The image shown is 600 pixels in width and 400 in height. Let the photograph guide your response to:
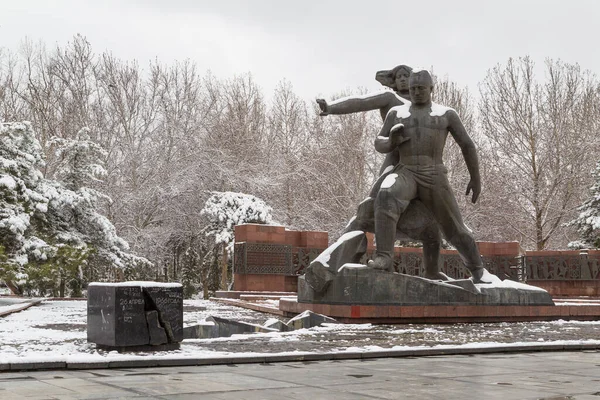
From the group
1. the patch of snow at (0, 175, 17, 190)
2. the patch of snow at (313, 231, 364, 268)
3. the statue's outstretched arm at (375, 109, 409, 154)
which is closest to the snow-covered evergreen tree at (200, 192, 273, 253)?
the patch of snow at (0, 175, 17, 190)

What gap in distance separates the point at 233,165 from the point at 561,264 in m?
13.8

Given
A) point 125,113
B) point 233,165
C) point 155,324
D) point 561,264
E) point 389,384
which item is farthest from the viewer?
point 125,113

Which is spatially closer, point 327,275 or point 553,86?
point 327,275

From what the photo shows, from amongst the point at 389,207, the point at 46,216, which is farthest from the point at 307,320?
the point at 46,216

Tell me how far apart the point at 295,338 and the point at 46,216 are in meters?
14.2

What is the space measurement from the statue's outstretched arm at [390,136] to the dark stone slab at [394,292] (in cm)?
194

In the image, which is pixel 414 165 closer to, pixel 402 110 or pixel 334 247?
pixel 402 110

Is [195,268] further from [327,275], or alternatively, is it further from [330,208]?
[327,275]

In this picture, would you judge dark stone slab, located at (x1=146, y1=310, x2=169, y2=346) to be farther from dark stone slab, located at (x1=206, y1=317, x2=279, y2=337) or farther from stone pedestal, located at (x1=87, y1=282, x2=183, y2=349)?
dark stone slab, located at (x1=206, y1=317, x2=279, y2=337)

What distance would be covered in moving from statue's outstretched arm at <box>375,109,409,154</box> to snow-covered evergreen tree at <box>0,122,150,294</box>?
8.78 m

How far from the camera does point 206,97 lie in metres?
37.8

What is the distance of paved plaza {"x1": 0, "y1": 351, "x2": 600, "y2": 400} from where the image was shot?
16.6 ft

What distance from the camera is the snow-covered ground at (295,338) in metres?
7.14

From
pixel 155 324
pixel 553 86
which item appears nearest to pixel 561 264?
pixel 553 86
